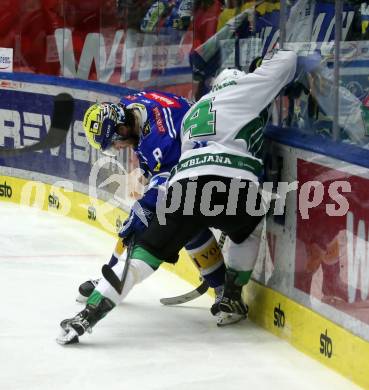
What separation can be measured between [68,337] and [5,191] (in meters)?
3.76

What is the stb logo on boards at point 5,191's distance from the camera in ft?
24.7

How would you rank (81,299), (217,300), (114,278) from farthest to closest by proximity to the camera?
(81,299) < (217,300) < (114,278)

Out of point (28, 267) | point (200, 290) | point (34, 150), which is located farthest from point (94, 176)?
point (200, 290)

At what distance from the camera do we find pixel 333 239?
12.4ft

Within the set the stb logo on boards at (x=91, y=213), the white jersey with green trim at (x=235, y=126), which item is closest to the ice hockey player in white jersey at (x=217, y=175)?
the white jersey with green trim at (x=235, y=126)

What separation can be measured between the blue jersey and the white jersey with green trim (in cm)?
14

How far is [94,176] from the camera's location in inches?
267

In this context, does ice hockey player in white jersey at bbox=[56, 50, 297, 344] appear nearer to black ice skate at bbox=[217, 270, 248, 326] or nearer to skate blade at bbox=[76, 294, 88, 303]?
black ice skate at bbox=[217, 270, 248, 326]

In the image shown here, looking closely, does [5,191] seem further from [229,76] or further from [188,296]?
[229,76]

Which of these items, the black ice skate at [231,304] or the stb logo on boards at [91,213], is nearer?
the black ice skate at [231,304]

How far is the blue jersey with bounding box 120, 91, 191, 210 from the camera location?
14.3 feet

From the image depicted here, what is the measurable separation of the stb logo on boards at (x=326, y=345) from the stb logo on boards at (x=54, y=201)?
11.8ft

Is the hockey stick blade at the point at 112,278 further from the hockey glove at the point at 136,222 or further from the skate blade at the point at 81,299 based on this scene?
the skate blade at the point at 81,299

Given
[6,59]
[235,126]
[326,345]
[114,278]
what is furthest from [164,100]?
[6,59]
